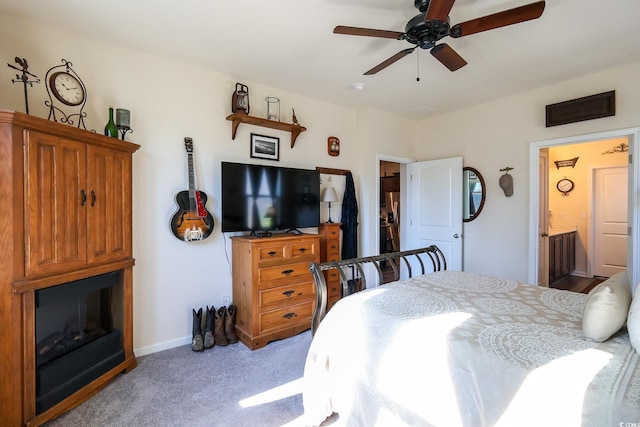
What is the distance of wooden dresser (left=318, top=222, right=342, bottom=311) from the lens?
3566mm

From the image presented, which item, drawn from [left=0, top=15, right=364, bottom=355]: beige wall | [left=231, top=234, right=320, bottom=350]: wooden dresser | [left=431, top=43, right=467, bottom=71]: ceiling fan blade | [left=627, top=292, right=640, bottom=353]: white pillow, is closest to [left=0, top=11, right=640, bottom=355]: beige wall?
[left=0, top=15, right=364, bottom=355]: beige wall

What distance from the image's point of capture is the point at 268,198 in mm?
3105

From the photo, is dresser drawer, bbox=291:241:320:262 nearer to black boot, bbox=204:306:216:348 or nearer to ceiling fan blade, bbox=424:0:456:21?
black boot, bbox=204:306:216:348

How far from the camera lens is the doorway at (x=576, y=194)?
2.92 m

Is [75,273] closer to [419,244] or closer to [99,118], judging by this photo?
[99,118]

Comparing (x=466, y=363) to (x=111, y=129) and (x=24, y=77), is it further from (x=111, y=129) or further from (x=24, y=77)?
(x=24, y=77)

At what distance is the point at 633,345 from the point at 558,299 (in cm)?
71

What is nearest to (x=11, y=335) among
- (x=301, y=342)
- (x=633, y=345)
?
(x=301, y=342)

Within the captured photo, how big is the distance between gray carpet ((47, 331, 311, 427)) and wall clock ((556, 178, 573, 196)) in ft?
18.1

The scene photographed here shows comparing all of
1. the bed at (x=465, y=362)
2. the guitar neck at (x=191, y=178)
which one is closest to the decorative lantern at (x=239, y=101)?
the guitar neck at (x=191, y=178)

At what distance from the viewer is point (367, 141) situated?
159 inches

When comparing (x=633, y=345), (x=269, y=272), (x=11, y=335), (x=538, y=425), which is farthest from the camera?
(x=269, y=272)

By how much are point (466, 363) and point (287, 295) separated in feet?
6.61

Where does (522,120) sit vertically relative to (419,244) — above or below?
above
